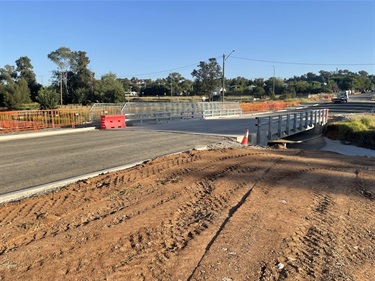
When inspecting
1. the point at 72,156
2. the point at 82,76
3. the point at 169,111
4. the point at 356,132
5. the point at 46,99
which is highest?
the point at 82,76

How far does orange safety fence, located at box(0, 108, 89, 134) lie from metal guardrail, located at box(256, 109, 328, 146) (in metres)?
12.8

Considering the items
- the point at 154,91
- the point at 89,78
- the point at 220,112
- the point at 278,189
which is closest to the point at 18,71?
the point at 89,78

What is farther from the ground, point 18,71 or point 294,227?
point 18,71

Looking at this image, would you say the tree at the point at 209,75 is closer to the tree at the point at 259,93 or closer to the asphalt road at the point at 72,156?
the tree at the point at 259,93

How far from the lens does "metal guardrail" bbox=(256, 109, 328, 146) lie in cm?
1920

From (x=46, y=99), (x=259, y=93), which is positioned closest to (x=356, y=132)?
(x=46, y=99)

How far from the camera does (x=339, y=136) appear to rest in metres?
27.6

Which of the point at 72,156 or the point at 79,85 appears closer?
the point at 72,156

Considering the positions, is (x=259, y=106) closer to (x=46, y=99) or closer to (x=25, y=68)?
(x=46, y=99)

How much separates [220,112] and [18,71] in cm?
10401

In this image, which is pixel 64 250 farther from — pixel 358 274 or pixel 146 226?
pixel 358 274

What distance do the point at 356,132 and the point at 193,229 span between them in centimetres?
2508

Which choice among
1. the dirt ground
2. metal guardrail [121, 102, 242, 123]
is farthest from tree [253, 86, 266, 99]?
the dirt ground

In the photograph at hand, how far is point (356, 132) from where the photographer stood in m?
26.1
